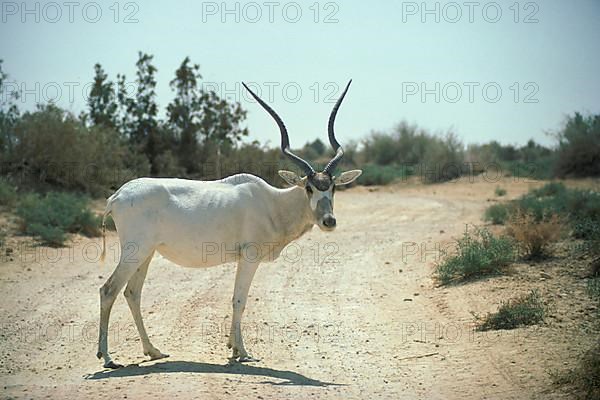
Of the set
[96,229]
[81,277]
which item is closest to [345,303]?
[81,277]

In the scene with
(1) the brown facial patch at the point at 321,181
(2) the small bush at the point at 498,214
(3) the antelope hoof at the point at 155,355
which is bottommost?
(3) the antelope hoof at the point at 155,355

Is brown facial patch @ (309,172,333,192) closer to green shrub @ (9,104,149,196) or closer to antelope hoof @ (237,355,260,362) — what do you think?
antelope hoof @ (237,355,260,362)

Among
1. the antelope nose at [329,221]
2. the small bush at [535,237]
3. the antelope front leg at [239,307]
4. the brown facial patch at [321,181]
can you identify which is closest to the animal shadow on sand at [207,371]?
the antelope front leg at [239,307]

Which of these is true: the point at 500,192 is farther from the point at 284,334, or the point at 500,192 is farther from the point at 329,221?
the point at 329,221

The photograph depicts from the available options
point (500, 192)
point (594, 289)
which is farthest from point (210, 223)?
point (500, 192)

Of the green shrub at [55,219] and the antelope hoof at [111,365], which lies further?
the green shrub at [55,219]

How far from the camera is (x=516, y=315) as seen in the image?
865 centimetres

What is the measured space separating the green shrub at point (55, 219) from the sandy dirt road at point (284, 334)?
558 millimetres

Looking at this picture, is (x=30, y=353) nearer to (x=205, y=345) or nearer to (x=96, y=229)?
(x=205, y=345)

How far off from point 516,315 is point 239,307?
3457 mm

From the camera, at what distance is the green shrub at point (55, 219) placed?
15.1 metres

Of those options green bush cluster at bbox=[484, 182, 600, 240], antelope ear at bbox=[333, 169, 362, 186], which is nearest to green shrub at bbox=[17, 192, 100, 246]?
antelope ear at bbox=[333, 169, 362, 186]

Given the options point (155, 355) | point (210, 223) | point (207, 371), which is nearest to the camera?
point (207, 371)

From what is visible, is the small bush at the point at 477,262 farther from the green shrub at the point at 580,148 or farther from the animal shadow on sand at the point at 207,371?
the green shrub at the point at 580,148
